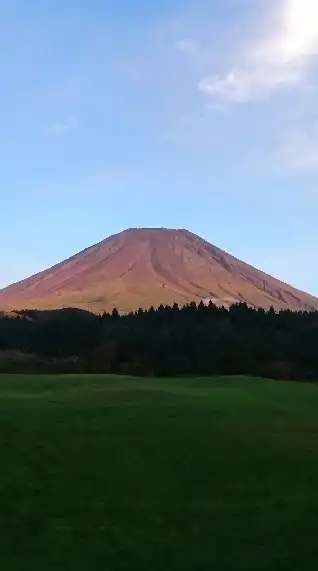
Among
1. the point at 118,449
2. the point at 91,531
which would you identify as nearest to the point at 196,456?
the point at 118,449

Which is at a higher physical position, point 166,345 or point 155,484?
point 166,345

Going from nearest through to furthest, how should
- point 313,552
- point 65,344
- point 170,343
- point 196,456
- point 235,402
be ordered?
point 313,552 → point 196,456 → point 235,402 → point 170,343 → point 65,344

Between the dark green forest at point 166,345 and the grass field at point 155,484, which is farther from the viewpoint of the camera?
the dark green forest at point 166,345

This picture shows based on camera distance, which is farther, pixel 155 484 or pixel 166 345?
pixel 166 345

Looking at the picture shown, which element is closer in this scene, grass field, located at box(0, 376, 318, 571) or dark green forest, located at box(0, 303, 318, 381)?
grass field, located at box(0, 376, 318, 571)

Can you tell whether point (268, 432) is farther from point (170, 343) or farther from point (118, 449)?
point (170, 343)
